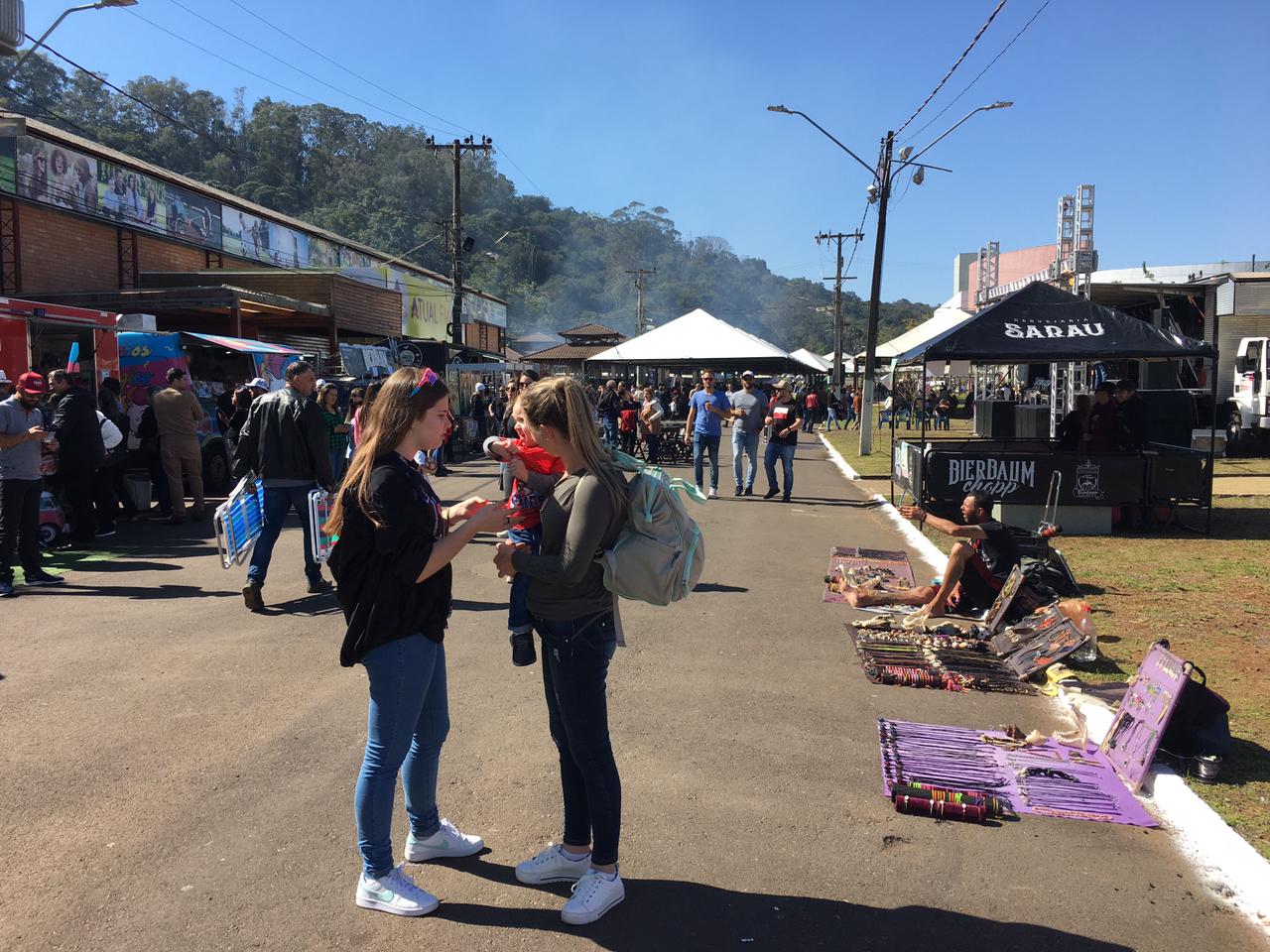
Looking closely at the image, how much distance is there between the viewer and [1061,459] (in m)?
10.8

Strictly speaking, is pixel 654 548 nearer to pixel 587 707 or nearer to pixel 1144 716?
pixel 587 707

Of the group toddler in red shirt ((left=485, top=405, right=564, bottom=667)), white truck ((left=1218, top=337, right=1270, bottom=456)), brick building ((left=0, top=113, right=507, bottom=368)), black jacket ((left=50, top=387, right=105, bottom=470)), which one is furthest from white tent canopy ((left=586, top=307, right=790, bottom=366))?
toddler in red shirt ((left=485, top=405, right=564, bottom=667))

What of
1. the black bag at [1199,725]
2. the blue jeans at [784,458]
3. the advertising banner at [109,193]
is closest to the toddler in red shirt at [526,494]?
the black bag at [1199,725]

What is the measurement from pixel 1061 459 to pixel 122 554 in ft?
33.6

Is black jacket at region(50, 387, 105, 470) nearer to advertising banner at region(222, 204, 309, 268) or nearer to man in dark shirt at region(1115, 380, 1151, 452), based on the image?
man in dark shirt at region(1115, 380, 1151, 452)

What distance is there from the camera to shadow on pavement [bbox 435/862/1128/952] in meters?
3.03

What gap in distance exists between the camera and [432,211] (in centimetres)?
8481

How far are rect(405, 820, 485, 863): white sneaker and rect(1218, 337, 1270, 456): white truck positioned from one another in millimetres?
22462

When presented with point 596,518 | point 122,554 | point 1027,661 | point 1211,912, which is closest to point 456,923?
point 596,518

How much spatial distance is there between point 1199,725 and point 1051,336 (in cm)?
799

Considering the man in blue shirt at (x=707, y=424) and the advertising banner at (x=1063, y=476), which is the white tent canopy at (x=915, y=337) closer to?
the man in blue shirt at (x=707, y=424)

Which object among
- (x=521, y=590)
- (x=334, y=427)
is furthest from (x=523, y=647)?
(x=334, y=427)

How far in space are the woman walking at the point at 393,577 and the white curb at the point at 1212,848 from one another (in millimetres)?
2819

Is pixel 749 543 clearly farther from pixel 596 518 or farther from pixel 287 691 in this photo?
pixel 596 518
